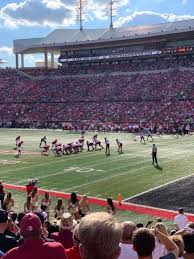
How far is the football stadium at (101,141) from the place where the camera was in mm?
4953

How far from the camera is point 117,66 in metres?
65.8

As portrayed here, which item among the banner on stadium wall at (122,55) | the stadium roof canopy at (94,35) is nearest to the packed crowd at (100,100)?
the banner on stadium wall at (122,55)

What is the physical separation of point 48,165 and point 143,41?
4278 cm

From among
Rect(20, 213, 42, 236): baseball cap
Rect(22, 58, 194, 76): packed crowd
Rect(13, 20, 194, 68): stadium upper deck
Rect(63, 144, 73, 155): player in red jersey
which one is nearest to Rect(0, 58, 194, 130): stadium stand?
Rect(22, 58, 194, 76): packed crowd

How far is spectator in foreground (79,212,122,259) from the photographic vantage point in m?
2.67

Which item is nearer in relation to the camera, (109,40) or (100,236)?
(100,236)

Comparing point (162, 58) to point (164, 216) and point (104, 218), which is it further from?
point (104, 218)

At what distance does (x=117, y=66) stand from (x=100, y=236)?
6398 cm

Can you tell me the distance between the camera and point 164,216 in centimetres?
1365

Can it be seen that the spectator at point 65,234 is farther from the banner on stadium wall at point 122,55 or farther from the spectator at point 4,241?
the banner on stadium wall at point 122,55

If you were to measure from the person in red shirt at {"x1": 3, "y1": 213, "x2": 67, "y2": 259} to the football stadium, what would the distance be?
11 millimetres

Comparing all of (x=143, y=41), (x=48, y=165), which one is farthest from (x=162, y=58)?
(x=48, y=165)

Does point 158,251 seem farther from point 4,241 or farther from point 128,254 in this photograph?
point 4,241

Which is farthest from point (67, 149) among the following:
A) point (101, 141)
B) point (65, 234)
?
point (65, 234)
